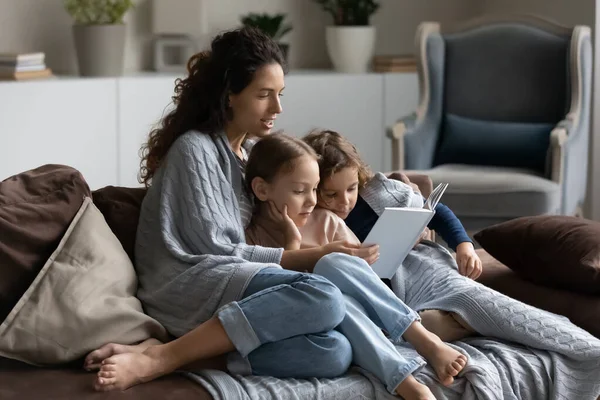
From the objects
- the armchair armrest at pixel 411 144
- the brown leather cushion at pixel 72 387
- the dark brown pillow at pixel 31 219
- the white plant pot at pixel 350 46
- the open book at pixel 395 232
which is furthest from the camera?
the white plant pot at pixel 350 46

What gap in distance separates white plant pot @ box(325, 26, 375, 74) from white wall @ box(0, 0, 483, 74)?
261 millimetres

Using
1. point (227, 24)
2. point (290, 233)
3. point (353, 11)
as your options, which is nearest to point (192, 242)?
point (290, 233)

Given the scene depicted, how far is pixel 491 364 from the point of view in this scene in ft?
8.33

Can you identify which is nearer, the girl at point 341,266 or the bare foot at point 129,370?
the bare foot at point 129,370

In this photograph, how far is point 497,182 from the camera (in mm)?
4531

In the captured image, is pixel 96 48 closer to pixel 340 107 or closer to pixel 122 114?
pixel 122 114

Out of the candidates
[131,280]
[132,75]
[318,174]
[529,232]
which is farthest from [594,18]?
[131,280]

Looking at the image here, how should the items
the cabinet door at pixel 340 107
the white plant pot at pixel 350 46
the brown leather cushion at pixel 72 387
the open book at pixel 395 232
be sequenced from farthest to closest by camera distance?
the white plant pot at pixel 350 46
the cabinet door at pixel 340 107
the open book at pixel 395 232
the brown leather cushion at pixel 72 387

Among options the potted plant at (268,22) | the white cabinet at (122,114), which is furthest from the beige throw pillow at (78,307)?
the potted plant at (268,22)

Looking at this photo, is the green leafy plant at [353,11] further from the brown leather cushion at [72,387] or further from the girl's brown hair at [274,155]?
the brown leather cushion at [72,387]

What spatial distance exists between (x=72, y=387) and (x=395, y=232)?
0.85 metres

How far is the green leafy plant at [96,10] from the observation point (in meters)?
4.91

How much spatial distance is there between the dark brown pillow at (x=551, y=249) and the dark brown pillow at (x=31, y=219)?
3.71 ft

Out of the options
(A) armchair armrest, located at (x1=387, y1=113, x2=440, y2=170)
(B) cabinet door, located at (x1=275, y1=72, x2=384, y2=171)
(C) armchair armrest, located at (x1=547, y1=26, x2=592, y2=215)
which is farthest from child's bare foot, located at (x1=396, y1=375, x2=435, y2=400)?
(B) cabinet door, located at (x1=275, y1=72, x2=384, y2=171)
